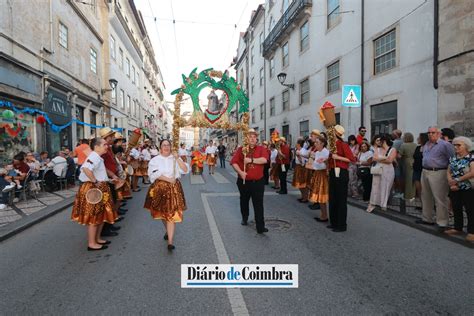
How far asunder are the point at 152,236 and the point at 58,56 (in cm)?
1199

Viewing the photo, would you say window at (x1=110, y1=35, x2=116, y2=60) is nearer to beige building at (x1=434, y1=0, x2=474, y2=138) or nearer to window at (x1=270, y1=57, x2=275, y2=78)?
window at (x1=270, y1=57, x2=275, y2=78)

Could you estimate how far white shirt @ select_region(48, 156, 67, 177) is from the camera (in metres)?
10.0

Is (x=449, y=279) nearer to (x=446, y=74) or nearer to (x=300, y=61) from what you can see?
(x=446, y=74)

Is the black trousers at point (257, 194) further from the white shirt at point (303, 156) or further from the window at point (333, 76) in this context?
the window at point (333, 76)

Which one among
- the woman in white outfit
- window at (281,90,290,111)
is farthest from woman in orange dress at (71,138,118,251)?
window at (281,90,290,111)

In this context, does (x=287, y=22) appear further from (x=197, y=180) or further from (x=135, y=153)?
(x=135, y=153)

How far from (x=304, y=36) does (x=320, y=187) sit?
48.0 ft

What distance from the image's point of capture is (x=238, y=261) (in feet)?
13.2

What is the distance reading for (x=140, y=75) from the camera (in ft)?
115

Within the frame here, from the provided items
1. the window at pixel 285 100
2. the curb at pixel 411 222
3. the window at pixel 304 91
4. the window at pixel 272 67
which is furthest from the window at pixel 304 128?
the curb at pixel 411 222

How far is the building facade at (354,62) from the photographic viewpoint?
30.9 ft

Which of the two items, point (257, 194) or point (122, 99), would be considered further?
point (122, 99)

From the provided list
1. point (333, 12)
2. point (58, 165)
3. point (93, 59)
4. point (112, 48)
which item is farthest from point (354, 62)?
point (112, 48)

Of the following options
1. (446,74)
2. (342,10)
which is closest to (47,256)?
(446,74)
